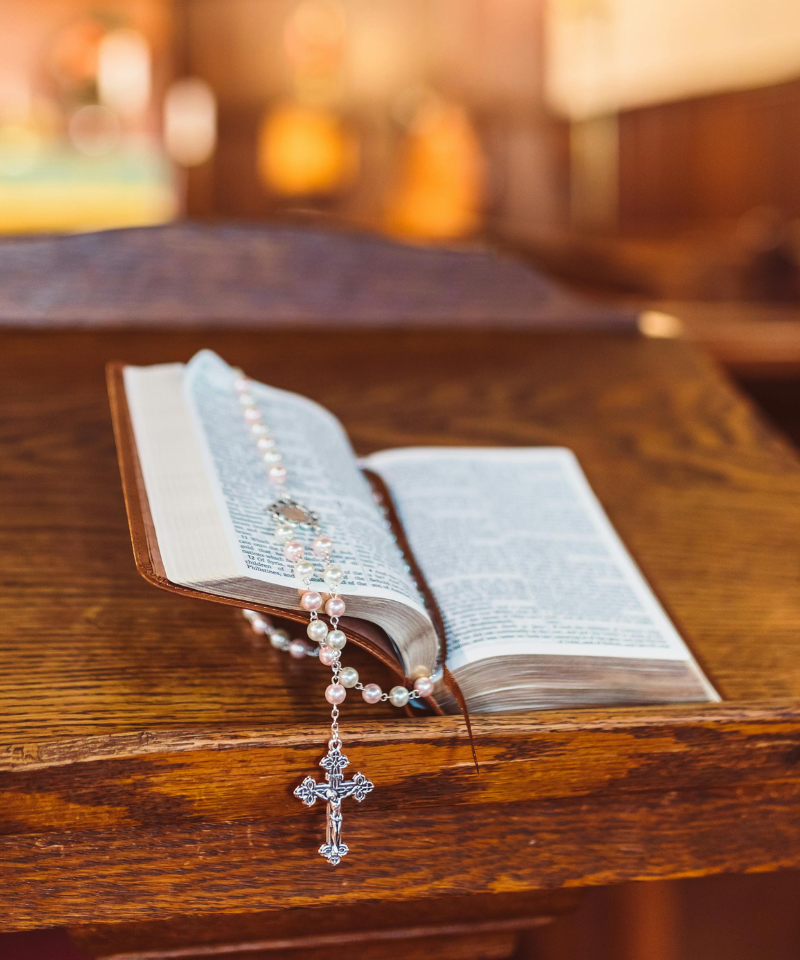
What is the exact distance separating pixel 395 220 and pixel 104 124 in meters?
2.39

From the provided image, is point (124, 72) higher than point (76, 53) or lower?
lower

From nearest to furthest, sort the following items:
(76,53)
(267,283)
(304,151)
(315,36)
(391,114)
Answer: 1. (267,283)
2. (76,53)
3. (315,36)
4. (304,151)
5. (391,114)

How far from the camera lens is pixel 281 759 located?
556mm

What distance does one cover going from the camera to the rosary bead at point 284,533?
599mm

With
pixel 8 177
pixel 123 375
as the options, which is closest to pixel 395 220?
pixel 8 177

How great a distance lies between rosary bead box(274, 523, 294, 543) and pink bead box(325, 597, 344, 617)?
6cm

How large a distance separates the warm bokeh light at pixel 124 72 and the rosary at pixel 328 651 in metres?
7.42

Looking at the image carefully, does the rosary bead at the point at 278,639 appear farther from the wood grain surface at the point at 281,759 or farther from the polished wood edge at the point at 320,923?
the polished wood edge at the point at 320,923

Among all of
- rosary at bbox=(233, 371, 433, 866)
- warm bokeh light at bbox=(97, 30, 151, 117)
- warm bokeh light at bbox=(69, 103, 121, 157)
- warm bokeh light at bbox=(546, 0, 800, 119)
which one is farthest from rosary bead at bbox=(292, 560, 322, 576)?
warm bokeh light at bbox=(97, 30, 151, 117)

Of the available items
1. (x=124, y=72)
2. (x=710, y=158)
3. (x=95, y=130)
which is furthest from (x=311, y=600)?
(x=124, y=72)

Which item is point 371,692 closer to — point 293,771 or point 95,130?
point 293,771

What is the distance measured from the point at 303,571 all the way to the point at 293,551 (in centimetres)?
2

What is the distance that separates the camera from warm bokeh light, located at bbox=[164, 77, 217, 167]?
292 inches

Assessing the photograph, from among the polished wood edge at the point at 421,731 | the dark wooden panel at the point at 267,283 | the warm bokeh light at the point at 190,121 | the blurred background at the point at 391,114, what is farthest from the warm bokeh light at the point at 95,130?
the polished wood edge at the point at 421,731
